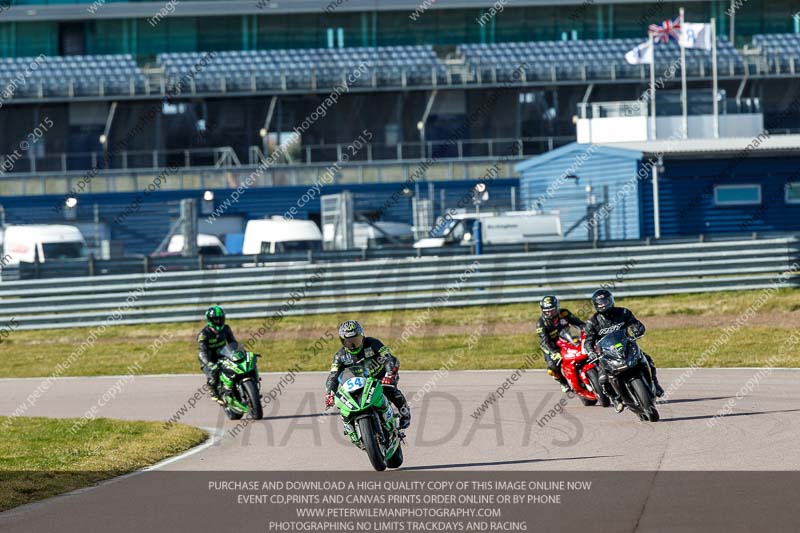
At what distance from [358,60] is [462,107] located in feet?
15.5

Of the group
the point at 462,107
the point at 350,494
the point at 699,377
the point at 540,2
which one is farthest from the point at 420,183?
the point at 350,494

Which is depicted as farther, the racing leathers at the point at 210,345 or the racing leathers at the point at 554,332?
the racing leathers at the point at 210,345

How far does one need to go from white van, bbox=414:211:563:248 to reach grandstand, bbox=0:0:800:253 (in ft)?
43.3

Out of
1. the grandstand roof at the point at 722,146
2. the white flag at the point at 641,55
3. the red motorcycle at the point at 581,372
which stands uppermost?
the white flag at the point at 641,55

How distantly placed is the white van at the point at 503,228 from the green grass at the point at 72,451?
1957 centimetres

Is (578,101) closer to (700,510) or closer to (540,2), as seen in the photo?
(540,2)

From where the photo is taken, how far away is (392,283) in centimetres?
2703

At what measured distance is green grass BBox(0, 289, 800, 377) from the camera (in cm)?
2281

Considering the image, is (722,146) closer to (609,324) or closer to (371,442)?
(609,324)

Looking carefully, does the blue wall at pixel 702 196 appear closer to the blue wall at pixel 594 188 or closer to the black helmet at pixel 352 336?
the blue wall at pixel 594 188

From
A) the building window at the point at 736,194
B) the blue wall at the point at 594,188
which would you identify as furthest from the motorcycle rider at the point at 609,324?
the building window at the point at 736,194

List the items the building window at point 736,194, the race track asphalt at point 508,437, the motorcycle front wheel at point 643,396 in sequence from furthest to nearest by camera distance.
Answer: the building window at point 736,194 → the motorcycle front wheel at point 643,396 → the race track asphalt at point 508,437

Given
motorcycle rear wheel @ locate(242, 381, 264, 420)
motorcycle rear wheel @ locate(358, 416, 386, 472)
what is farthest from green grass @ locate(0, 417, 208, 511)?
motorcycle rear wheel @ locate(358, 416, 386, 472)

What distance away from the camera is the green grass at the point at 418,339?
2281 cm
